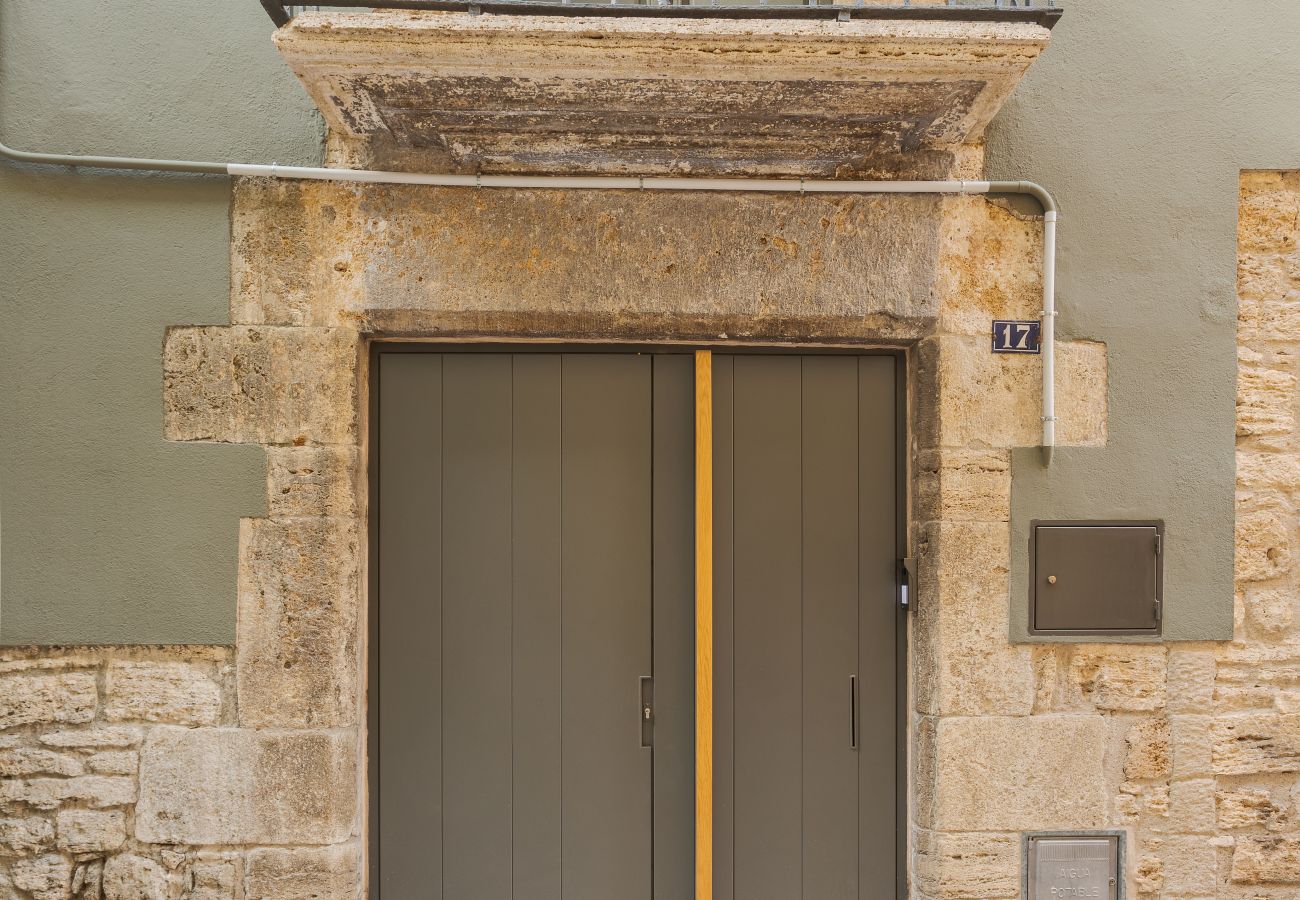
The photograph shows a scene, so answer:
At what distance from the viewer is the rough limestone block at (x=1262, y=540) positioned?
7.91 feet

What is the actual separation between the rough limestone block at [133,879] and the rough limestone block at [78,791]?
178 millimetres

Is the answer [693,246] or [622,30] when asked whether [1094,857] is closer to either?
[693,246]

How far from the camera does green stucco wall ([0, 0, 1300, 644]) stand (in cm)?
228

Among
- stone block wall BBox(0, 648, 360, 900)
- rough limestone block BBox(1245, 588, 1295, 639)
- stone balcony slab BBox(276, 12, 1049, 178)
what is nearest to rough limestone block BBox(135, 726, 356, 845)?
stone block wall BBox(0, 648, 360, 900)

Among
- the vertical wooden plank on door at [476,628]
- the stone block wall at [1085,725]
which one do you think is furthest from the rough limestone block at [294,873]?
the stone block wall at [1085,725]

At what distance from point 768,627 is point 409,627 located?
1188 mm

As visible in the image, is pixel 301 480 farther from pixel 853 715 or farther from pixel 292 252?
pixel 853 715

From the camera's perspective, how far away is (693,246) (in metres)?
2.36

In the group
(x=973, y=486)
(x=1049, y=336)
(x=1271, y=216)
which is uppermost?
(x=1271, y=216)

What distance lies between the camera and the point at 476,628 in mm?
2455

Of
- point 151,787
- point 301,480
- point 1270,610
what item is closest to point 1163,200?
point 1270,610

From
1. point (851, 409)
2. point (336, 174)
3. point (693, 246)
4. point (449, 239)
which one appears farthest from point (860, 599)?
point (336, 174)

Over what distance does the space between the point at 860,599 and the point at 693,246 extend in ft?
4.24

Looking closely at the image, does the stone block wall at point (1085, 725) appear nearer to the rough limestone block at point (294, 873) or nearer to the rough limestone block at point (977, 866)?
the rough limestone block at point (977, 866)
